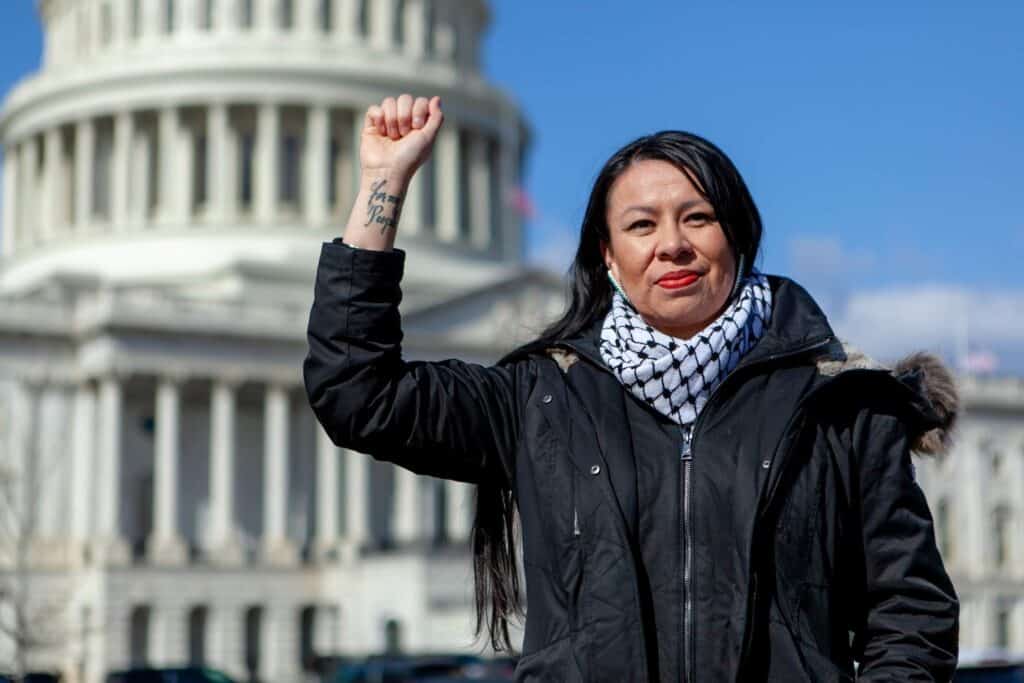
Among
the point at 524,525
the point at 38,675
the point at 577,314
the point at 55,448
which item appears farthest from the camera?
the point at 55,448

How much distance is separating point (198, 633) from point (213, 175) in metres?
24.9

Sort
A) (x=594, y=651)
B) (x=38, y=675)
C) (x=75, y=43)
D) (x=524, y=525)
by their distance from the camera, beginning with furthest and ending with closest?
(x=75, y=43) < (x=38, y=675) < (x=524, y=525) < (x=594, y=651)

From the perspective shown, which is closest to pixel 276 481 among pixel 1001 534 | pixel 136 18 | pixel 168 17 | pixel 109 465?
pixel 109 465

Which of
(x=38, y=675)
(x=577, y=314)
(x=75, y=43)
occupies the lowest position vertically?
(x=38, y=675)

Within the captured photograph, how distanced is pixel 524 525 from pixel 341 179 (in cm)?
8519

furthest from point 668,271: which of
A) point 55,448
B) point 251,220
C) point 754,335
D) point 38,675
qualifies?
point 251,220

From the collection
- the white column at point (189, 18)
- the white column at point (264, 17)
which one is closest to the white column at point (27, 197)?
the white column at point (189, 18)

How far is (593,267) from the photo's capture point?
5520 millimetres

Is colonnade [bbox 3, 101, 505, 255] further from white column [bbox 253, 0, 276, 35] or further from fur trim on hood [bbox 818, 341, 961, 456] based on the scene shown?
fur trim on hood [bbox 818, 341, 961, 456]

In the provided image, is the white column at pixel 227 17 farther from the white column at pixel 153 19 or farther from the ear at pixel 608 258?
the ear at pixel 608 258

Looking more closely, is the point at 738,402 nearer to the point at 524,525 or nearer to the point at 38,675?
the point at 524,525

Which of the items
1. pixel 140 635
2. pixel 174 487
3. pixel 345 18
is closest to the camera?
pixel 140 635

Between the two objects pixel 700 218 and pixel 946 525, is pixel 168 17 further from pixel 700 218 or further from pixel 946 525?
pixel 700 218

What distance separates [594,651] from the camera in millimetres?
4590
